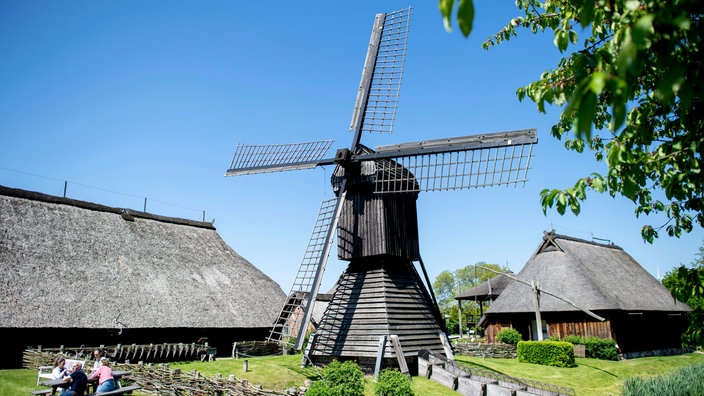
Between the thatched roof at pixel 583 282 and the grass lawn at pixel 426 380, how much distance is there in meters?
3.94

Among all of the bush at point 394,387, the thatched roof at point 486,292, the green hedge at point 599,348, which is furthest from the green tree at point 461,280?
the bush at point 394,387

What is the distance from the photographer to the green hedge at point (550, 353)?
2148cm

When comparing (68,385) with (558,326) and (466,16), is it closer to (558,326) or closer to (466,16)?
(466,16)

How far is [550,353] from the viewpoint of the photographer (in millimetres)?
21875

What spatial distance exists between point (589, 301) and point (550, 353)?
6662 millimetres

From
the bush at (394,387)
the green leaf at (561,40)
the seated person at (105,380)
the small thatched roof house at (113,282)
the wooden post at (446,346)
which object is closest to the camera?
the green leaf at (561,40)

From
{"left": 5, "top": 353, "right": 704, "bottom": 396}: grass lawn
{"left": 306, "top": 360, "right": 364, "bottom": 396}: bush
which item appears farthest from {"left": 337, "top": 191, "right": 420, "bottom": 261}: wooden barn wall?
{"left": 306, "top": 360, "right": 364, "bottom": 396}: bush

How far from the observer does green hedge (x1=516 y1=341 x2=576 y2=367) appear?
2148cm

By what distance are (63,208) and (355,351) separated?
17139 millimetres

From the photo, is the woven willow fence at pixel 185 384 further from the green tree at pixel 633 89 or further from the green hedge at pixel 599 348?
the green hedge at pixel 599 348

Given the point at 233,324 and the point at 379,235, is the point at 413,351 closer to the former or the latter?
the point at 379,235

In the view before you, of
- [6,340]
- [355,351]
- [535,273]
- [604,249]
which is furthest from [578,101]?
[604,249]

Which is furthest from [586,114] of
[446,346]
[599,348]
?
[599,348]

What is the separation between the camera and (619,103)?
2.89m
